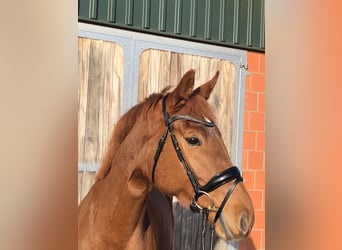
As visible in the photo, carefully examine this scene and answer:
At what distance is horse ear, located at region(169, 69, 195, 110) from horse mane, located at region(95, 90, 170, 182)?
93 millimetres

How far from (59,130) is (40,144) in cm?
4

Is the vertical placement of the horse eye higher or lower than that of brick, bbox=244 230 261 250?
higher

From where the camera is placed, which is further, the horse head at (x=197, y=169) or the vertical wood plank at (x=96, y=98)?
the vertical wood plank at (x=96, y=98)

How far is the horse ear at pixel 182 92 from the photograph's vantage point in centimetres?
200

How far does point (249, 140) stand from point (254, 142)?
3 centimetres

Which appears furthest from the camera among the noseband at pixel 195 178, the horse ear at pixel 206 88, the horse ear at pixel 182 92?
the horse ear at pixel 206 88

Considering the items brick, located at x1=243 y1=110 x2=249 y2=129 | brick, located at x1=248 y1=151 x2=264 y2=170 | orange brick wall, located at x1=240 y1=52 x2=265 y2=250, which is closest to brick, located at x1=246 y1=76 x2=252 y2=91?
orange brick wall, located at x1=240 y1=52 x2=265 y2=250

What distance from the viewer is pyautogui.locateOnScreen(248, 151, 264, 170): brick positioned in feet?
8.13

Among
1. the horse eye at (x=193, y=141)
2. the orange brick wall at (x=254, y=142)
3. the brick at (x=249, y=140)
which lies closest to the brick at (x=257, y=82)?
the orange brick wall at (x=254, y=142)

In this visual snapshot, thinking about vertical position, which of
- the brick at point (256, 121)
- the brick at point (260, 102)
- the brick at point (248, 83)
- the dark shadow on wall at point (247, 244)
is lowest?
the dark shadow on wall at point (247, 244)

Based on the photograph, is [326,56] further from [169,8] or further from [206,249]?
[206,249]

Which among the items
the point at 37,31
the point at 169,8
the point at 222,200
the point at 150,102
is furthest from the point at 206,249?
the point at 37,31

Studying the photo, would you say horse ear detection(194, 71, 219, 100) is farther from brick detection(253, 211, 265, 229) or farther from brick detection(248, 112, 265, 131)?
brick detection(253, 211, 265, 229)

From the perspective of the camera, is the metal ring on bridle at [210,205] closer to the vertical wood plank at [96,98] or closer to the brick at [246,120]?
the vertical wood plank at [96,98]
